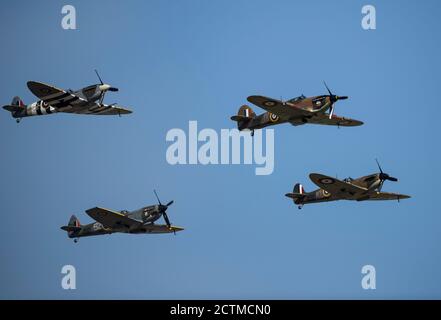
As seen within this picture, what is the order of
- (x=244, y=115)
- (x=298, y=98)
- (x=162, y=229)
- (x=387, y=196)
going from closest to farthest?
(x=298, y=98)
(x=162, y=229)
(x=387, y=196)
(x=244, y=115)

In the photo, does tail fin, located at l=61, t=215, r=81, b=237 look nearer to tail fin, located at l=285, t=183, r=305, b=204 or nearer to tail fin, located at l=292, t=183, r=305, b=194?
tail fin, located at l=285, t=183, r=305, b=204

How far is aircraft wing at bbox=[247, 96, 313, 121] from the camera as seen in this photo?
148ft

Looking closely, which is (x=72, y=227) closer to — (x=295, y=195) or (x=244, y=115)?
(x=244, y=115)

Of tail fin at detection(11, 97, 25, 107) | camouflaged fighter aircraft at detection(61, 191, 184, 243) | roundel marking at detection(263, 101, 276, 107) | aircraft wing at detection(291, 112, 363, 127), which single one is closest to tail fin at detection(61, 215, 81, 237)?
camouflaged fighter aircraft at detection(61, 191, 184, 243)

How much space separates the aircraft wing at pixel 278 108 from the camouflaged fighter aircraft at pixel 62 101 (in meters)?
6.49

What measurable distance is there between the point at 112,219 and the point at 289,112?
958 cm

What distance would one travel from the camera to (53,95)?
152 feet

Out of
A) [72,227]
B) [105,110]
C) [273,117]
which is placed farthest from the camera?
[72,227]

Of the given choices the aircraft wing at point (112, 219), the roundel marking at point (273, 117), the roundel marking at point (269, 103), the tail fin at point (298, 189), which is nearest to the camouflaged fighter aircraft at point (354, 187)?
the tail fin at point (298, 189)

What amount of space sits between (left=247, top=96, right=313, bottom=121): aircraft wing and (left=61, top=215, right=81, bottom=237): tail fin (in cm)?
1136

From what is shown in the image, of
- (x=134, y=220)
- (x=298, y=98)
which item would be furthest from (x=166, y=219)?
(x=298, y=98)

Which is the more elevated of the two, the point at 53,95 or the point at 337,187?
the point at 53,95
